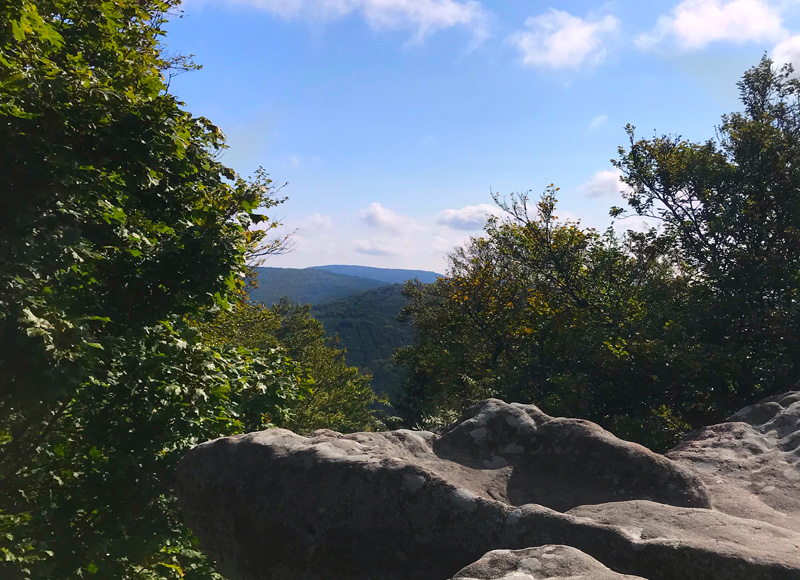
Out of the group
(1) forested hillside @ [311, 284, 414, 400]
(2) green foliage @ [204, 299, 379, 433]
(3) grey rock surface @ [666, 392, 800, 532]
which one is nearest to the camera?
(3) grey rock surface @ [666, 392, 800, 532]

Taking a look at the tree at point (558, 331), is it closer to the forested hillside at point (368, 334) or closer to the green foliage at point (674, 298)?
the green foliage at point (674, 298)

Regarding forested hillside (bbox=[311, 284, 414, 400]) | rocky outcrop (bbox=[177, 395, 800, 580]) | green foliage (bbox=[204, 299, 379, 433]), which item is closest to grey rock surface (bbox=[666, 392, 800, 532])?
rocky outcrop (bbox=[177, 395, 800, 580])

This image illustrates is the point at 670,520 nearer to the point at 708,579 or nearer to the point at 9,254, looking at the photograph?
the point at 708,579

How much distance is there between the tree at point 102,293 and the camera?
253 inches

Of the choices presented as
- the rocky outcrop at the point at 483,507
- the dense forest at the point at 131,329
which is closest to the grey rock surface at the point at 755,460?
the rocky outcrop at the point at 483,507

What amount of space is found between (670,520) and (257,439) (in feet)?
14.1

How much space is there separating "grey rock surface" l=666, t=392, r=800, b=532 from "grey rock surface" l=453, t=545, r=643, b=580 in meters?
2.72

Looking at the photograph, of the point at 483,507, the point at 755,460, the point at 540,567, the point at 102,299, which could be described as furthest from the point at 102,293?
the point at 755,460

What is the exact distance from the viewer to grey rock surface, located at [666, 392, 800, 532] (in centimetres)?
565

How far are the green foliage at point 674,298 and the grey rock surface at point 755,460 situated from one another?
686cm

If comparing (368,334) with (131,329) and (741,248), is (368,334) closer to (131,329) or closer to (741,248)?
(741,248)

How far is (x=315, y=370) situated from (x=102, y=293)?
40325 mm

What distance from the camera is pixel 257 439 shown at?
5992mm

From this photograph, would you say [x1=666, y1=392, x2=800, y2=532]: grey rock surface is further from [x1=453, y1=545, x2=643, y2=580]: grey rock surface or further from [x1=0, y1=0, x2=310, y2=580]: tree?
[x1=0, y1=0, x2=310, y2=580]: tree
